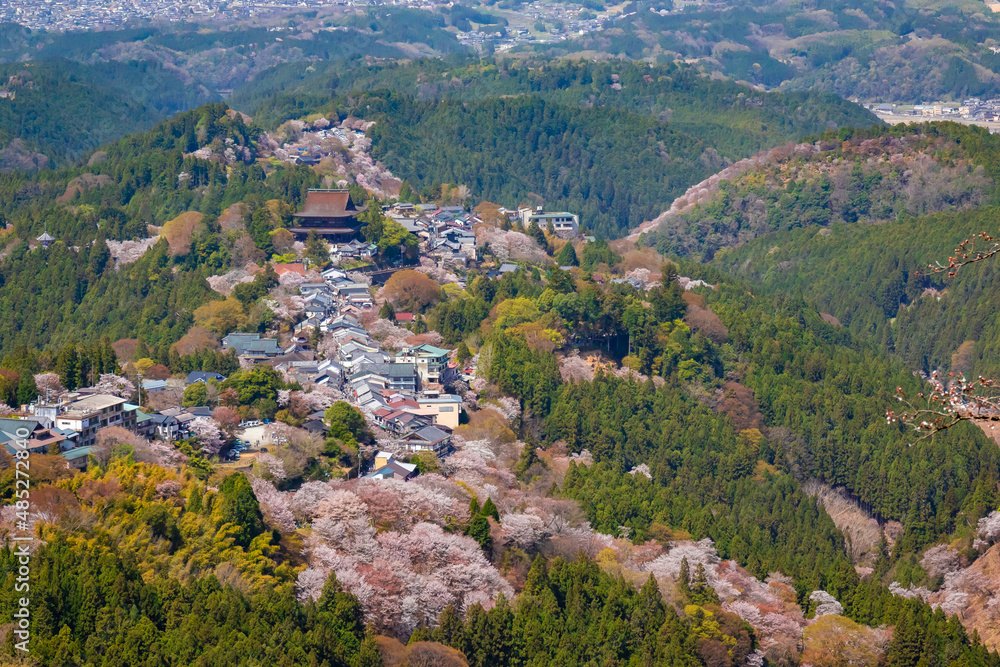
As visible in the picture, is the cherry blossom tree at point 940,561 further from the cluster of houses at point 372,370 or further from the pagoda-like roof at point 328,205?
the pagoda-like roof at point 328,205

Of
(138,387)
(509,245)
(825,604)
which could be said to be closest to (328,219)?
(509,245)

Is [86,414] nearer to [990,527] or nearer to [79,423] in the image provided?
[79,423]

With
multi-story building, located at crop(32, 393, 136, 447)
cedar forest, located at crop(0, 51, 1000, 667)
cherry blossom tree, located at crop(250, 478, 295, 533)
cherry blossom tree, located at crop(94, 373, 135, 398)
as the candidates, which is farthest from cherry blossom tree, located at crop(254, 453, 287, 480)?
cherry blossom tree, located at crop(94, 373, 135, 398)

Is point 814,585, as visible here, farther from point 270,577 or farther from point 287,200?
point 287,200

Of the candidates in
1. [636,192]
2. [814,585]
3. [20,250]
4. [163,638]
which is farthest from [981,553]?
[636,192]

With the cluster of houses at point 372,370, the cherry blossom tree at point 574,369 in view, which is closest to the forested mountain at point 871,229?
the cherry blossom tree at point 574,369

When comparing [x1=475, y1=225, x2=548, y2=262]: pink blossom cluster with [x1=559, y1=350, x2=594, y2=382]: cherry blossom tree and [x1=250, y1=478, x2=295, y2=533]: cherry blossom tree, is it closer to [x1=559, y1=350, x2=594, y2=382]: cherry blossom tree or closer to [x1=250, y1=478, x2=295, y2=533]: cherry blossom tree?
[x1=559, y1=350, x2=594, y2=382]: cherry blossom tree

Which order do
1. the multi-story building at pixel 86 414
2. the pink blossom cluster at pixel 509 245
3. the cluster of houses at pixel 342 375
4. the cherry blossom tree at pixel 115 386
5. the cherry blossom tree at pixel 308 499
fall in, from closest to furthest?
the cherry blossom tree at pixel 308 499, the multi-story building at pixel 86 414, the cluster of houses at pixel 342 375, the cherry blossom tree at pixel 115 386, the pink blossom cluster at pixel 509 245
